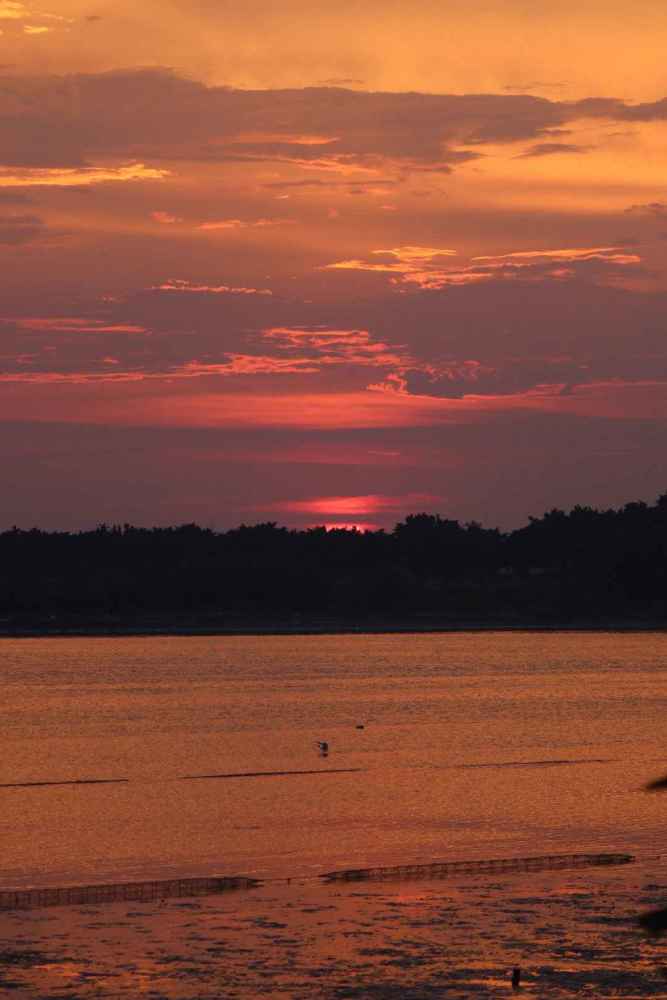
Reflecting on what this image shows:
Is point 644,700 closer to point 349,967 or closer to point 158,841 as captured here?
point 158,841

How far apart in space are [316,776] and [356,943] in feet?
135

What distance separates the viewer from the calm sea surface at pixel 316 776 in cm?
4638

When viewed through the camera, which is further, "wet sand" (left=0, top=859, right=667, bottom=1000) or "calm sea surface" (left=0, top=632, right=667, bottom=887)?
"calm sea surface" (left=0, top=632, right=667, bottom=887)

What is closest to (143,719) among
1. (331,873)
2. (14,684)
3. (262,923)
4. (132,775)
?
(132,775)

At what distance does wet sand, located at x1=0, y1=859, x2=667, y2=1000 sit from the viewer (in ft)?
90.6

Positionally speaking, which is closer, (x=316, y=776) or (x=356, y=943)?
(x=356, y=943)

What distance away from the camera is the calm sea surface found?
46375mm

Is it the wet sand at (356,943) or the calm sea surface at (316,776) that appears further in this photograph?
the calm sea surface at (316,776)

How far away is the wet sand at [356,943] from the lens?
90.6ft

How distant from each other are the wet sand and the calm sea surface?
5.82 metres

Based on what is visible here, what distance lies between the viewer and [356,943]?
1232 inches

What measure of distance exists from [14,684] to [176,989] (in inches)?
5447

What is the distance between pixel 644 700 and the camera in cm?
13550

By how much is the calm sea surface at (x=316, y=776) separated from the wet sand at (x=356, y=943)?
5.82 metres
